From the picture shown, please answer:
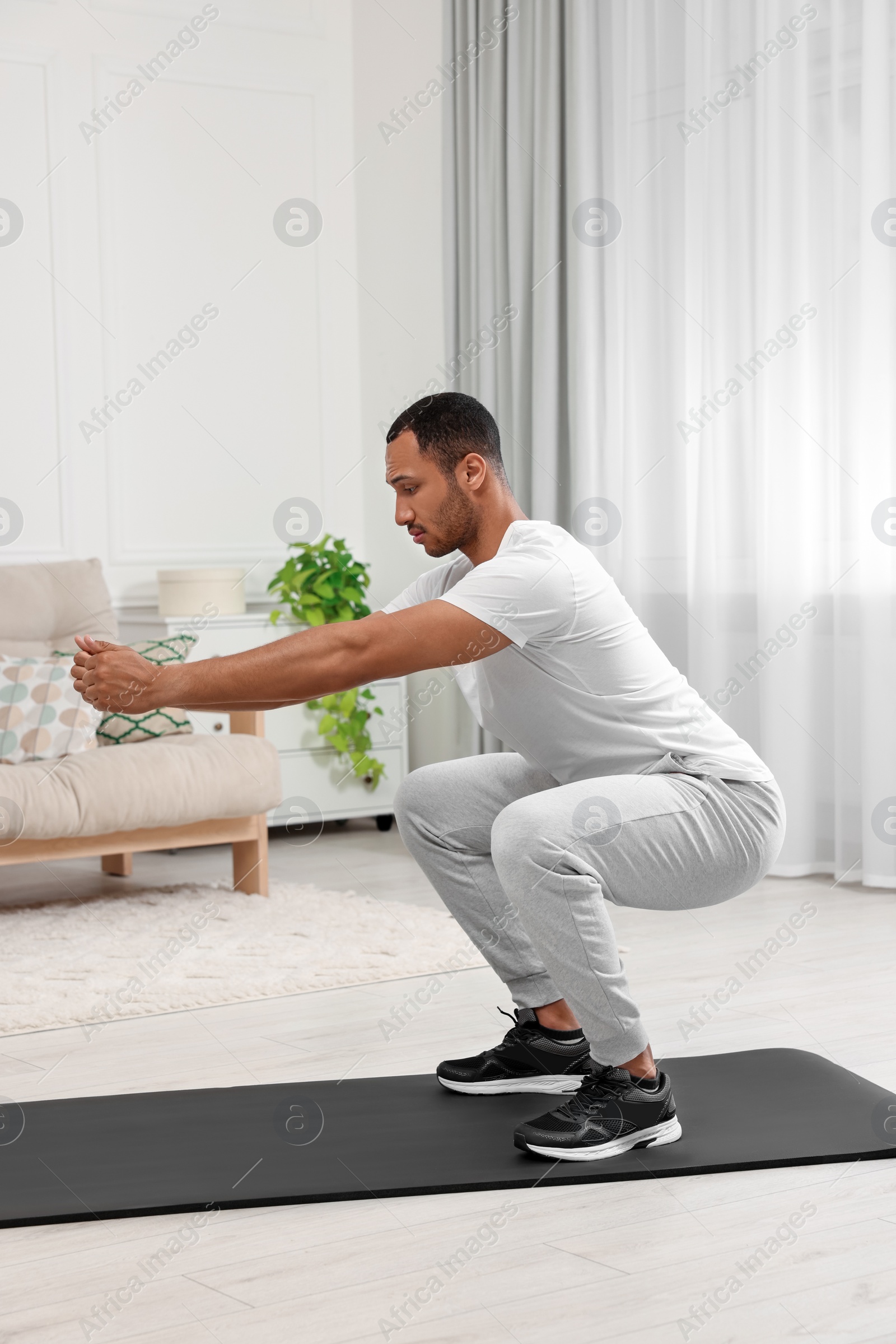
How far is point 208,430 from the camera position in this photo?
4.92 m

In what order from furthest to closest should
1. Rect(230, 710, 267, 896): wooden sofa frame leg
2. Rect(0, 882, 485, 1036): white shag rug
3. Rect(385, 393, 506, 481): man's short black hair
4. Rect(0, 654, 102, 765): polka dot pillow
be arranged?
Rect(230, 710, 267, 896): wooden sofa frame leg, Rect(0, 654, 102, 765): polka dot pillow, Rect(0, 882, 485, 1036): white shag rug, Rect(385, 393, 506, 481): man's short black hair

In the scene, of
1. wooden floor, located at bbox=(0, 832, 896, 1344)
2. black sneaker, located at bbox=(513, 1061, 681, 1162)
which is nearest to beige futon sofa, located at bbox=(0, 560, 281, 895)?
wooden floor, located at bbox=(0, 832, 896, 1344)

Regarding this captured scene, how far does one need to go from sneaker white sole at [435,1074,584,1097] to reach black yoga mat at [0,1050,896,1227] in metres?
0.02

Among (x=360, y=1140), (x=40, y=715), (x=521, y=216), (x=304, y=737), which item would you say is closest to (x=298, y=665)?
(x=360, y=1140)

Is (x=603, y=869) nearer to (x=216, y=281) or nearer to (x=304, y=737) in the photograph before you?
(x=304, y=737)

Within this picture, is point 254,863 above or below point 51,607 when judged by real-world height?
below

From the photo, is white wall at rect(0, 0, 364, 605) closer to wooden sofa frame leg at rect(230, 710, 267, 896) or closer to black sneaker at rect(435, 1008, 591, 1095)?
wooden sofa frame leg at rect(230, 710, 267, 896)

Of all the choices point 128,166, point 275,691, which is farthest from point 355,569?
point 275,691

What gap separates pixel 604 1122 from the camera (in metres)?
1.87

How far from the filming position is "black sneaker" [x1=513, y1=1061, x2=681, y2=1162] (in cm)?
185

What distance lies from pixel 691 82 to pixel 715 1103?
286 centimetres

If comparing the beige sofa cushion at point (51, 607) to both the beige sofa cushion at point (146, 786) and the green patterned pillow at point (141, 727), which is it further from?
the beige sofa cushion at point (146, 786)

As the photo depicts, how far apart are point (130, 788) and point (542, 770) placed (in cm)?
143

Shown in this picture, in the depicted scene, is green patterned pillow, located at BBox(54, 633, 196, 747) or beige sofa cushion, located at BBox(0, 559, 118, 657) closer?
green patterned pillow, located at BBox(54, 633, 196, 747)
